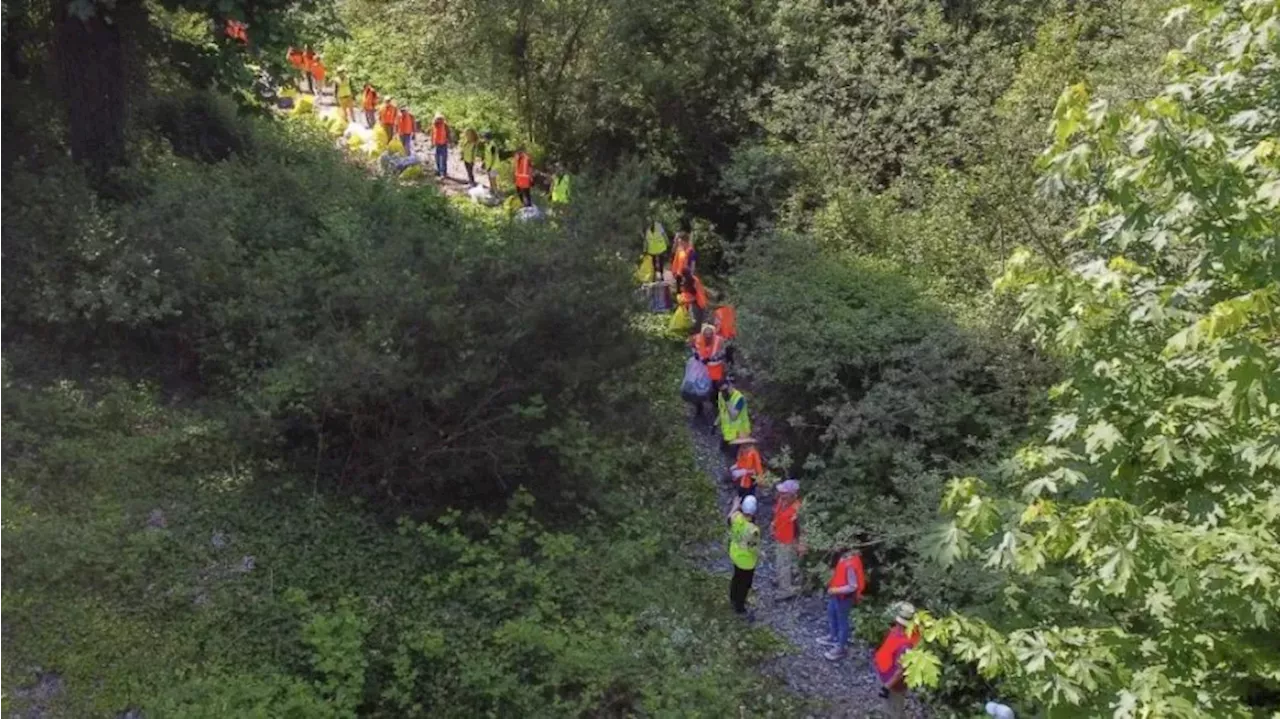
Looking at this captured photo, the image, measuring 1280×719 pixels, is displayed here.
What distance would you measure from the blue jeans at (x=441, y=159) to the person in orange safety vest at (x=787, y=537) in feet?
41.0

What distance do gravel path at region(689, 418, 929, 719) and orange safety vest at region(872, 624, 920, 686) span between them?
2.11 feet

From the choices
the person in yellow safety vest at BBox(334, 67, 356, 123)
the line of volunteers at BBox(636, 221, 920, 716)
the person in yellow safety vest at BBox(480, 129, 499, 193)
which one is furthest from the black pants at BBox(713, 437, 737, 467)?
the person in yellow safety vest at BBox(334, 67, 356, 123)

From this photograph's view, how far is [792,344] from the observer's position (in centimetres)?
1368

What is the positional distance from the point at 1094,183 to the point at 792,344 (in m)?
6.50

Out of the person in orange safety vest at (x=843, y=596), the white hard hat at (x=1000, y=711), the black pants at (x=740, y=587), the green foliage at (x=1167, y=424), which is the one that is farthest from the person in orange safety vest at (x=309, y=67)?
the green foliage at (x=1167, y=424)

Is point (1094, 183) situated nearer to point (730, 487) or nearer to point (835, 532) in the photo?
point (835, 532)

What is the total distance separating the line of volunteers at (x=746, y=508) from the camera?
387 inches

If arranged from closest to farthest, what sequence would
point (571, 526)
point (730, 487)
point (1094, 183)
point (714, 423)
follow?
point (1094, 183), point (571, 526), point (730, 487), point (714, 423)

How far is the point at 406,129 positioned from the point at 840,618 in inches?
591

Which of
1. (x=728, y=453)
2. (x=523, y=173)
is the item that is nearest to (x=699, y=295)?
(x=728, y=453)

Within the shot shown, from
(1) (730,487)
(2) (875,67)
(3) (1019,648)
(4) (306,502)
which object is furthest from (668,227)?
(3) (1019,648)

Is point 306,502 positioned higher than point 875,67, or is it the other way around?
point 875,67

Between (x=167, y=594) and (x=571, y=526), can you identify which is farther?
(x=571, y=526)

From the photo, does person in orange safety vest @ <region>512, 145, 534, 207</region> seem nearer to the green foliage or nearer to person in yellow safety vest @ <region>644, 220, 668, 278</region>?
person in yellow safety vest @ <region>644, 220, 668, 278</region>
